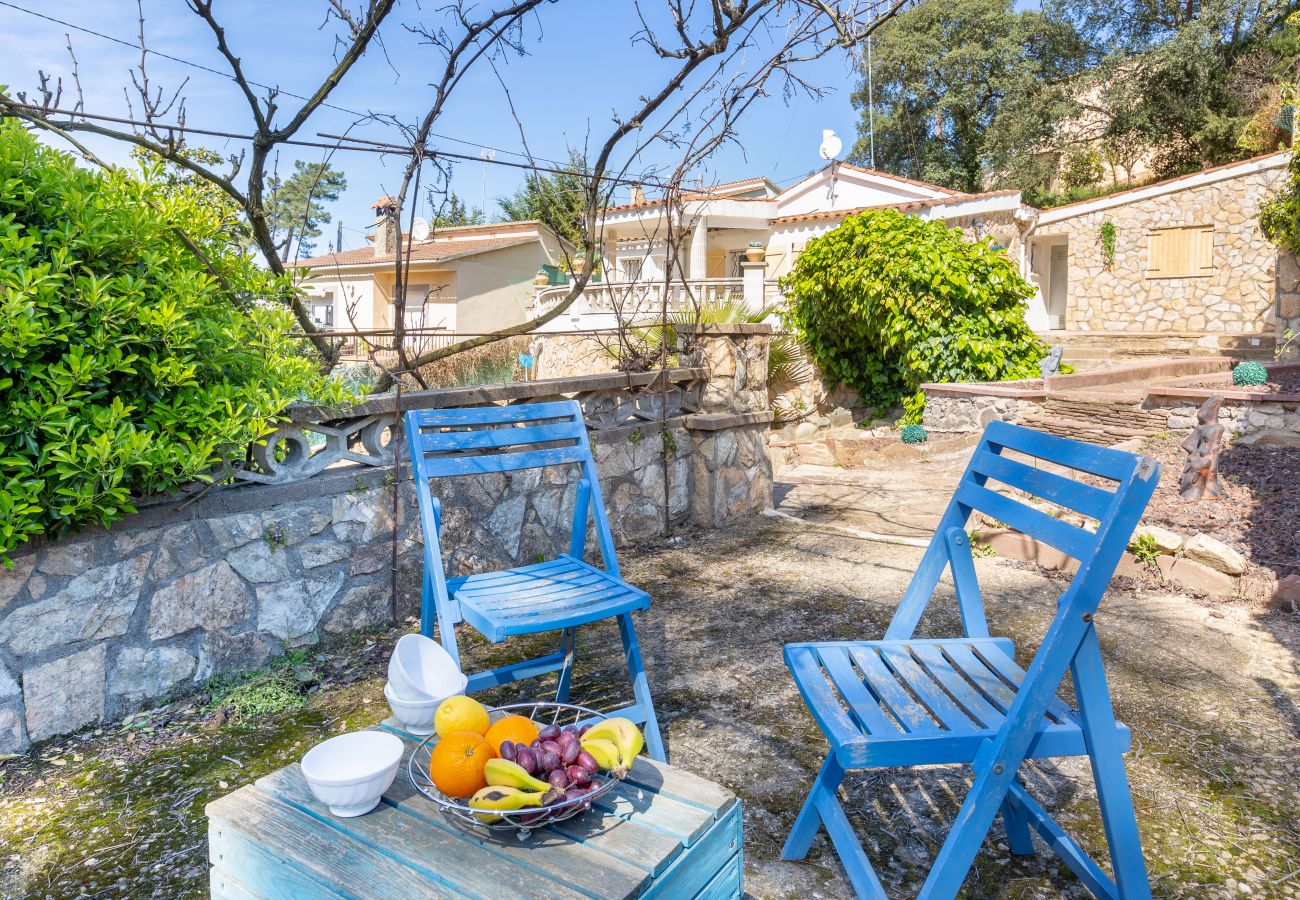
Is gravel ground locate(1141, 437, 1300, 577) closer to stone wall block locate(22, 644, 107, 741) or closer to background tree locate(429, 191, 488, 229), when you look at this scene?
background tree locate(429, 191, 488, 229)

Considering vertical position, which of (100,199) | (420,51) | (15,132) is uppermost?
(420,51)

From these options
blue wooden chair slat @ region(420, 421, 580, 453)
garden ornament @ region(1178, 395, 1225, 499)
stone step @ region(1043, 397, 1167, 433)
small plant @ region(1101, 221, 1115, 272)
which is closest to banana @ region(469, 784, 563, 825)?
blue wooden chair slat @ region(420, 421, 580, 453)

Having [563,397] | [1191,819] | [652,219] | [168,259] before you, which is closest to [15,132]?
[168,259]

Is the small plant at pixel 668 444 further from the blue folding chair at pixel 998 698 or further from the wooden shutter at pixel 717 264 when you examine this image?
the wooden shutter at pixel 717 264

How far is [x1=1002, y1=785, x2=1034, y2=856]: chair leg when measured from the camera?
6.24 ft

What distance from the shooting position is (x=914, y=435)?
27.6 ft

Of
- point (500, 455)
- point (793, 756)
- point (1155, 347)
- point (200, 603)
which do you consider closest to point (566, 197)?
point (500, 455)

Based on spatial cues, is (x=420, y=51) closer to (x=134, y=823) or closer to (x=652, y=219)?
(x=134, y=823)

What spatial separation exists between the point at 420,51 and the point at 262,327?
155 centimetres

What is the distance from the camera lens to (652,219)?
1408 cm

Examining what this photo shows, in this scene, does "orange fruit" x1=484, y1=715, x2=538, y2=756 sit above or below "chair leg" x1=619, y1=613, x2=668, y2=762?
above

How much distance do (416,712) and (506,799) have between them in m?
0.41

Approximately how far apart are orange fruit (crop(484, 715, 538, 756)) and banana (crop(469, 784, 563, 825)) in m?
0.10

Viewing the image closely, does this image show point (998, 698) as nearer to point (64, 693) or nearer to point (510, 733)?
point (510, 733)
